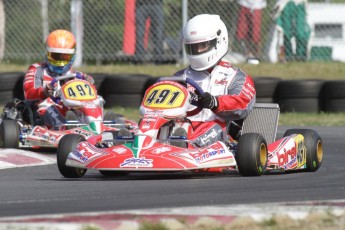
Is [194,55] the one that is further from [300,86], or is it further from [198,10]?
[198,10]

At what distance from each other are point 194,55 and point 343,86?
236 inches

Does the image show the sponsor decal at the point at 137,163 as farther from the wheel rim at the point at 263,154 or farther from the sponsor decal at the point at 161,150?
the wheel rim at the point at 263,154

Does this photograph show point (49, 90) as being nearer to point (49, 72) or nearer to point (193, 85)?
point (49, 72)

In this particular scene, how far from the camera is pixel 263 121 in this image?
903cm

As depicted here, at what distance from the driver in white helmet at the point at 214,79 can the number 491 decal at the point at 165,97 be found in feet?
0.82

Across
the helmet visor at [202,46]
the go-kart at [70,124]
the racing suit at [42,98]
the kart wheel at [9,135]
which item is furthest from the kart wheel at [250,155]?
the racing suit at [42,98]

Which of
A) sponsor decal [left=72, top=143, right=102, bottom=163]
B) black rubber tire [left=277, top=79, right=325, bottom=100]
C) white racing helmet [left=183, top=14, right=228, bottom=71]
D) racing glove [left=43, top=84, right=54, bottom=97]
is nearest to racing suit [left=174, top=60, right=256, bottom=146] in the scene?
white racing helmet [left=183, top=14, right=228, bottom=71]

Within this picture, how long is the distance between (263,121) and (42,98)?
3678mm

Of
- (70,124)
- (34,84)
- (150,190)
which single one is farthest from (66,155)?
(34,84)

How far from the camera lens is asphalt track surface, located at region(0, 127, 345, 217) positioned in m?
6.49

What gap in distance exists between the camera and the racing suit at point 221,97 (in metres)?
8.60

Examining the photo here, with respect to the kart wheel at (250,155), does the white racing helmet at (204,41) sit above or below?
above

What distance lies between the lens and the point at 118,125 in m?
11.7

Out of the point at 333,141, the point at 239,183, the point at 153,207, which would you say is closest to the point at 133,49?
the point at 333,141
